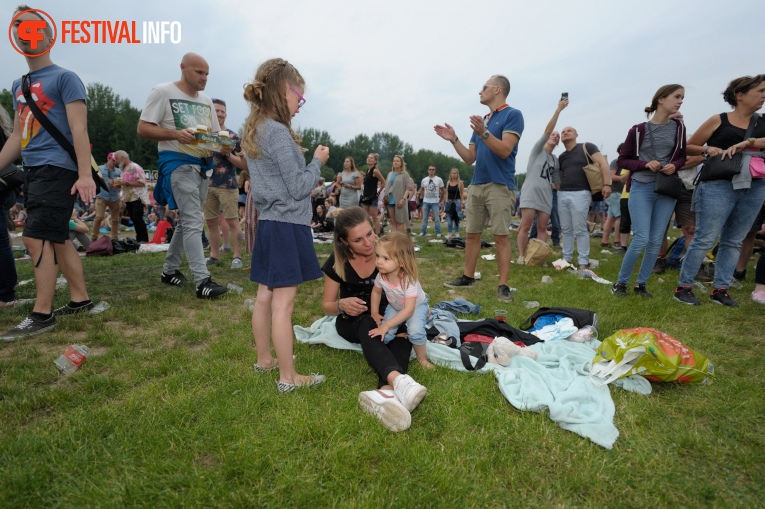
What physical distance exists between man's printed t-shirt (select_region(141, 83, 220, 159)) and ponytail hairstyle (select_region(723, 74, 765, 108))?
18.3ft

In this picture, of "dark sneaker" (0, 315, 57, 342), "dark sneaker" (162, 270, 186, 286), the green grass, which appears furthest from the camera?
"dark sneaker" (162, 270, 186, 286)

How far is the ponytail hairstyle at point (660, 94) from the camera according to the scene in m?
4.20

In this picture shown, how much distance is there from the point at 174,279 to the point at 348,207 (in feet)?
8.85

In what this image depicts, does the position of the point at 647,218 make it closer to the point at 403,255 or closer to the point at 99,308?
the point at 403,255

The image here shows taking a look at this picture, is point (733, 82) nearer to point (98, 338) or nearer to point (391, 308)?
point (391, 308)

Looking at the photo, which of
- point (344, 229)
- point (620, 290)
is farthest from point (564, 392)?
point (620, 290)

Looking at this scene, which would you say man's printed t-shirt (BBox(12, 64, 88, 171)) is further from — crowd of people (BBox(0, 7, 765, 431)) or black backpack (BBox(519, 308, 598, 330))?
black backpack (BBox(519, 308, 598, 330))

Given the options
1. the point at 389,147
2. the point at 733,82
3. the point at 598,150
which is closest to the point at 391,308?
the point at 733,82

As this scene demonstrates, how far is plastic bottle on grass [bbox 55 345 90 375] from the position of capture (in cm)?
260

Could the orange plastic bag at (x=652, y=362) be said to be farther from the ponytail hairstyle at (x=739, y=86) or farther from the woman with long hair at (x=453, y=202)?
the woman with long hair at (x=453, y=202)

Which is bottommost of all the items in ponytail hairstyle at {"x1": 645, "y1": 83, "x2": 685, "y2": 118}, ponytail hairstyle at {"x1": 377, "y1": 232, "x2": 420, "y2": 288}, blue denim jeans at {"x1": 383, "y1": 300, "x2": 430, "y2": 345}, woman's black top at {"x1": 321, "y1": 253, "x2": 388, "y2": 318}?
blue denim jeans at {"x1": 383, "y1": 300, "x2": 430, "y2": 345}

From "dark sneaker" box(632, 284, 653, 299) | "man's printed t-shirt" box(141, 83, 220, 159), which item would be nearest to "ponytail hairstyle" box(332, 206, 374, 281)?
"man's printed t-shirt" box(141, 83, 220, 159)

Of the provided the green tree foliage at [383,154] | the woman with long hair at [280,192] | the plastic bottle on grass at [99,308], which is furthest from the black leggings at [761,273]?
the green tree foliage at [383,154]

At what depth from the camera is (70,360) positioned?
2641mm
